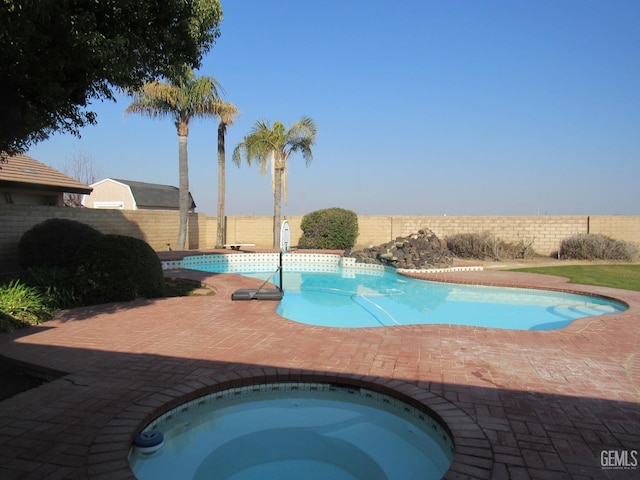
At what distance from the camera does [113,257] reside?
7691 mm

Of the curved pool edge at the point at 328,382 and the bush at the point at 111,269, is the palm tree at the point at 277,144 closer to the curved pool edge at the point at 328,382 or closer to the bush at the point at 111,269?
the bush at the point at 111,269

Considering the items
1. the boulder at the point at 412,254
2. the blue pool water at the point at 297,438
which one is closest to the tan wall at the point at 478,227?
the boulder at the point at 412,254

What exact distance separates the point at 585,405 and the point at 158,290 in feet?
24.9

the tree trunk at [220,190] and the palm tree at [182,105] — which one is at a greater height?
the palm tree at [182,105]

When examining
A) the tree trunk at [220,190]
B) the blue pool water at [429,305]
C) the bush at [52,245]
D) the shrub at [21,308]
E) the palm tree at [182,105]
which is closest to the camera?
the shrub at [21,308]

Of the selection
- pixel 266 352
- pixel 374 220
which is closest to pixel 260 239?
pixel 374 220

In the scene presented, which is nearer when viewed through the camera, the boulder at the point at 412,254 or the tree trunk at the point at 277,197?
the boulder at the point at 412,254

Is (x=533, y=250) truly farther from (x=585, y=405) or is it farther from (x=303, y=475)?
(x=303, y=475)

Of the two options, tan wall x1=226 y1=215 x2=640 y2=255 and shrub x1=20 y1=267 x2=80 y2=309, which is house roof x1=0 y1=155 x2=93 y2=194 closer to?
shrub x1=20 y1=267 x2=80 y2=309

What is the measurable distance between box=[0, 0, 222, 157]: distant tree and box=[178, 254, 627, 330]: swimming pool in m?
5.11

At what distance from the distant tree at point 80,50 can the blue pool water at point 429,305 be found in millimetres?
5131

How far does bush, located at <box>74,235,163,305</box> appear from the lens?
7617 mm

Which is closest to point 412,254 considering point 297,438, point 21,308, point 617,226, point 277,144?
point 277,144

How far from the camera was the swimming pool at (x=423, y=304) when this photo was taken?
8312 millimetres
